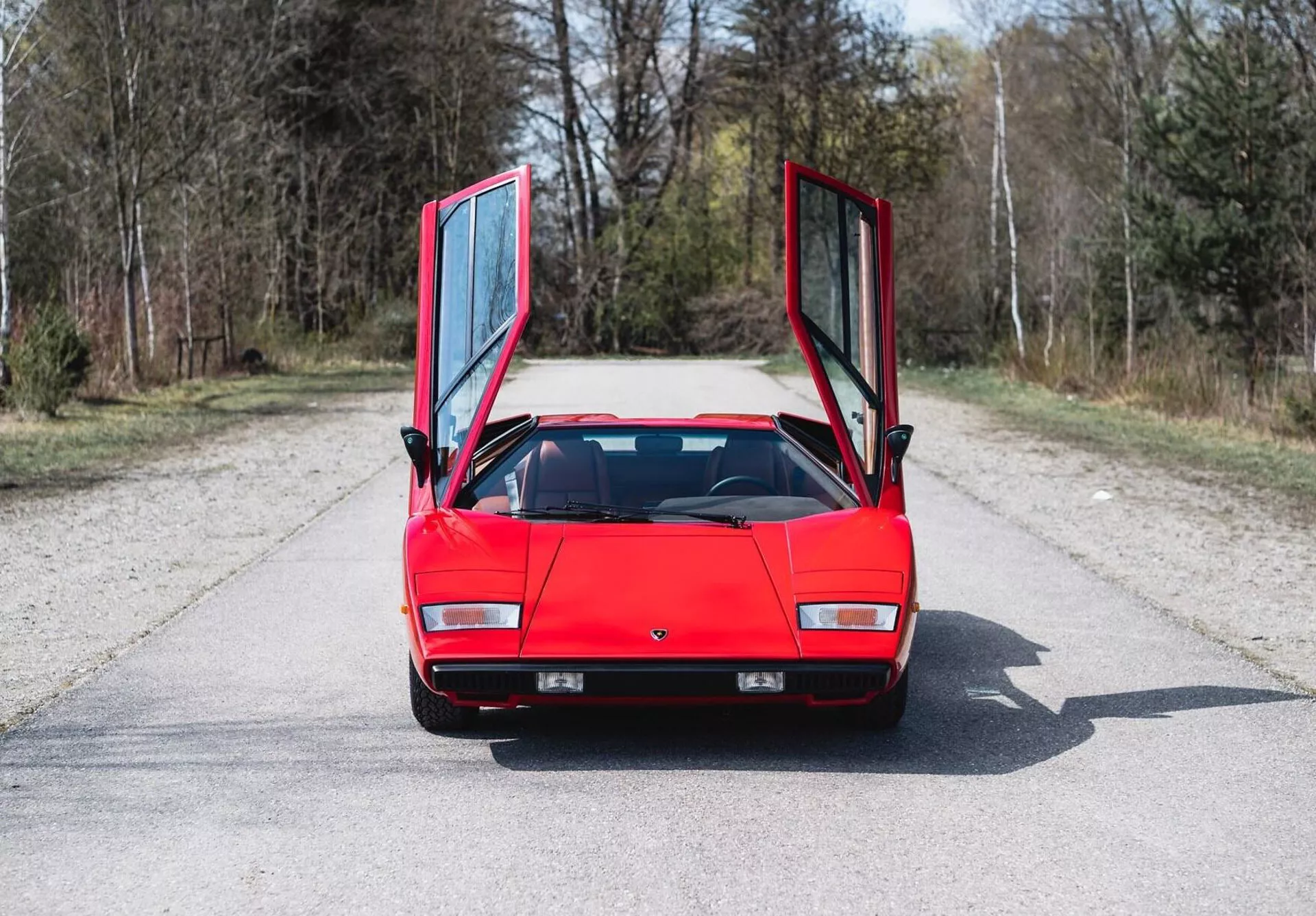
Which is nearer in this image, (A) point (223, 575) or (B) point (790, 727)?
(B) point (790, 727)

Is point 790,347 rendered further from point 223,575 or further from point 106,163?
point 223,575

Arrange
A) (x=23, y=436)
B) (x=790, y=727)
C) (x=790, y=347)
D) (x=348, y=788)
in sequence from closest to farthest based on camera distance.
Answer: (x=348, y=788) < (x=790, y=727) < (x=23, y=436) < (x=790, y=347)

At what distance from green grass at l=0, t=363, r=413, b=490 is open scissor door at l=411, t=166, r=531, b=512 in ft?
30.5

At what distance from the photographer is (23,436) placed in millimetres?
19281

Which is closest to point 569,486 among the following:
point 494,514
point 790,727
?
point 494,514

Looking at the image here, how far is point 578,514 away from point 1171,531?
7139mm

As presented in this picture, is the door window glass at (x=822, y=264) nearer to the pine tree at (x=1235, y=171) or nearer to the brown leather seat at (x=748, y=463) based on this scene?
the brown leather seat at (x=748, y=463)

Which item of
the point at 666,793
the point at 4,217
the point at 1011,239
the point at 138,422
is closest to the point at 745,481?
the point at 666,793

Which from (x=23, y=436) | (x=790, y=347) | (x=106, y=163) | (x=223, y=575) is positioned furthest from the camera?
(x=790, y=347)

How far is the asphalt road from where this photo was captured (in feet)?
14.1

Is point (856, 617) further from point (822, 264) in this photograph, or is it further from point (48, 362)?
point (48, 362)

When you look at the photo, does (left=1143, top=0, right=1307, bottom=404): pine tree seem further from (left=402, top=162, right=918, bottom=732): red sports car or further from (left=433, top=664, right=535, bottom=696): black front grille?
(left=433, top=664, right=535, bottom=696): black front grille

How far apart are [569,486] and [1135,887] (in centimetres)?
337

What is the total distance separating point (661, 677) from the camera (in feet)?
17.8
